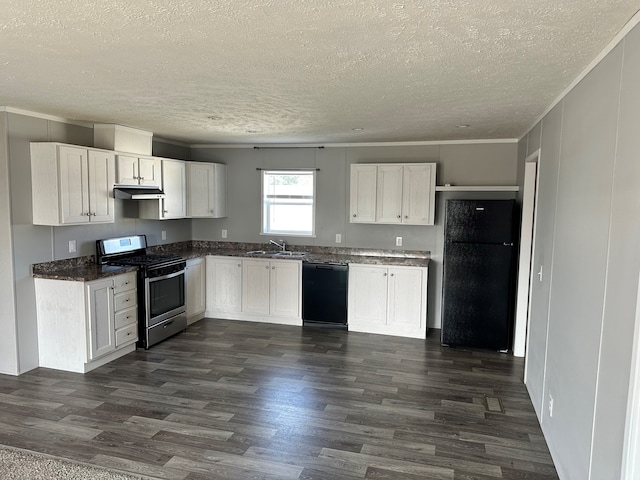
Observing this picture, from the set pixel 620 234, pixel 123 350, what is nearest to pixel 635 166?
pixel 620 234

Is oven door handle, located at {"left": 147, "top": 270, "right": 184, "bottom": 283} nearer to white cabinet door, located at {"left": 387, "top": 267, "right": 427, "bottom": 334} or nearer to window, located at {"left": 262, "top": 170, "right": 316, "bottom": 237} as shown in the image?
window, located at {"left": 262, "top": 170, "right": 316, "bottom": 237}

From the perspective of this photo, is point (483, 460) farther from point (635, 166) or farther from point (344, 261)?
point (344, 261)

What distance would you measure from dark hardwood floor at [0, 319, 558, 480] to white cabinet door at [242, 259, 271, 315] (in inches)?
41.3

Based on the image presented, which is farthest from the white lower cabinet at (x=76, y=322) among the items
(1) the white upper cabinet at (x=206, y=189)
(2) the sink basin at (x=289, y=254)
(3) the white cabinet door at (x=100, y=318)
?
(2) the sink basin at (x=289, y=254)

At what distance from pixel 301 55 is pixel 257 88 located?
79 cm

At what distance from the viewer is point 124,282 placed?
4.63m

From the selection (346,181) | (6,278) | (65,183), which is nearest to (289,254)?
(346,181)

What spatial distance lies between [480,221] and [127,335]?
157 inches

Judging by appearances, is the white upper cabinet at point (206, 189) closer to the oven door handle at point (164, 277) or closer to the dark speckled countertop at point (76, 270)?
the oven door handle at point (164, 277)

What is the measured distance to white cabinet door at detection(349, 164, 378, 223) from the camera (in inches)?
228

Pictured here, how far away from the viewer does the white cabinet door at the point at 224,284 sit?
20.0 ft

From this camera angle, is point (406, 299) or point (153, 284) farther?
point (406, 299)

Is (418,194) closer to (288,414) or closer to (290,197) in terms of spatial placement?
(290,197)

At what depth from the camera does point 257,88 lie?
3.05m
